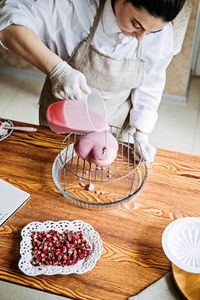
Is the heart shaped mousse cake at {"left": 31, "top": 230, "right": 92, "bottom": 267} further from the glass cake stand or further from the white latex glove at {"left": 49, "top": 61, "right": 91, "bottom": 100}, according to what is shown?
the white latex glove at {"left": 49, "top": 61, "right": 91, "bottom": 100}

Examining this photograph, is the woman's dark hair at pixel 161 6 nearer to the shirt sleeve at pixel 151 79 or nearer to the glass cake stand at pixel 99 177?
the shirt sleeve at pixel 151 79

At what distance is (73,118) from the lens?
4.17ft

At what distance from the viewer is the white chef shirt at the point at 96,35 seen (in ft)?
4.41

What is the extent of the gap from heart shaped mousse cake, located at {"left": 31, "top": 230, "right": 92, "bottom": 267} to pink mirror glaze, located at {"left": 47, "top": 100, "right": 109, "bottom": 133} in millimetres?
402

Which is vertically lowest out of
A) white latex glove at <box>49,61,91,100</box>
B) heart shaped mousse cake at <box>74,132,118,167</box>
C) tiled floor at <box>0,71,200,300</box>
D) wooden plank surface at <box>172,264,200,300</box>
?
tiled floor at <box>0,71,200,300</box>

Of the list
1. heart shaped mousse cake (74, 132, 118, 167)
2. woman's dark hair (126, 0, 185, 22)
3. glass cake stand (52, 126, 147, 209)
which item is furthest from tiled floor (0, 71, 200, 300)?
woman's dark hair (126, 0, 185, 22)

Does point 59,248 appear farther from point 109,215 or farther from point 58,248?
point 109,215

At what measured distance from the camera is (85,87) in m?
1.28

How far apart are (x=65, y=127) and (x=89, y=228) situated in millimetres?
410

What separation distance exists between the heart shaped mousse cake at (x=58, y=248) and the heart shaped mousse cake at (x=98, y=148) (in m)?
0.30

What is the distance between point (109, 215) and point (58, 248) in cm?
22

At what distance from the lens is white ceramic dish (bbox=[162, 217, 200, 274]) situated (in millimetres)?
991

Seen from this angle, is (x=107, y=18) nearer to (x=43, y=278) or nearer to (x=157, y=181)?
(x=157, y=181)

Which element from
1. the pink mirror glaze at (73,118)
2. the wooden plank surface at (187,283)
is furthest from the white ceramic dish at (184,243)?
the pink mirror glaze at (73,118)
